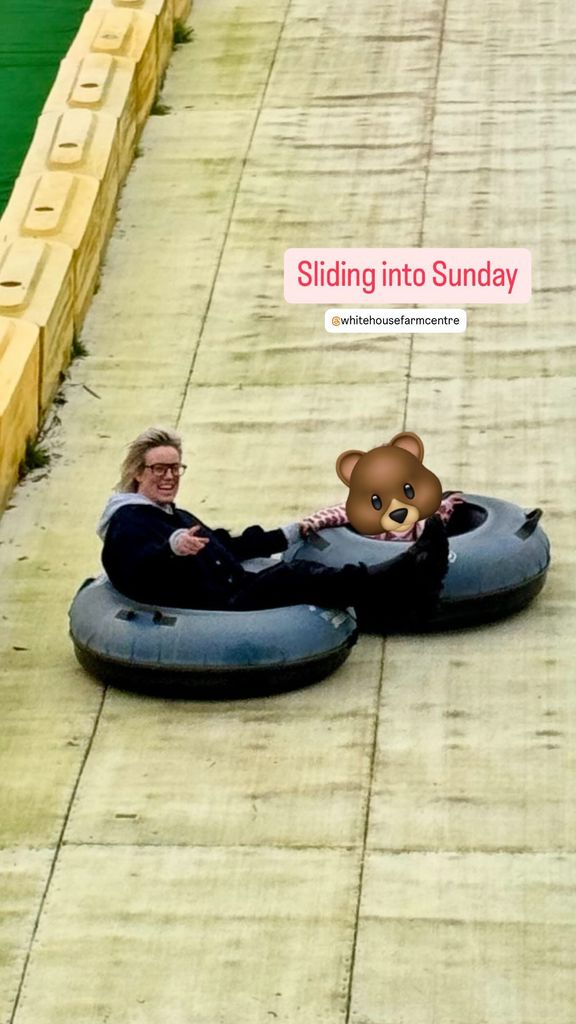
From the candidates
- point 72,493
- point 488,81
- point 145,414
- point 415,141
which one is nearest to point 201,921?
point 72,493

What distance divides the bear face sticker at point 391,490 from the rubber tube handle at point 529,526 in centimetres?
57

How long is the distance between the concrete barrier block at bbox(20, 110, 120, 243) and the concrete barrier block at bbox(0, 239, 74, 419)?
3.36ft

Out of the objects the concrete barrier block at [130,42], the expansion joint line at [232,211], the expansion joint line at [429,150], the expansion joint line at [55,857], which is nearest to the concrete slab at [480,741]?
the expansion joint line at [55,857]

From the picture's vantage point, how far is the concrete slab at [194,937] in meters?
6.55

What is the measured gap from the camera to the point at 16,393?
10.1 metres

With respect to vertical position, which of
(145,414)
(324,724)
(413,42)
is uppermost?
(324,724)

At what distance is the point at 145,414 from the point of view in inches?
424

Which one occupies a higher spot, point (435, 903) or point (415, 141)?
point (435, 903)

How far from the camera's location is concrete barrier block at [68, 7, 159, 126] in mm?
13984

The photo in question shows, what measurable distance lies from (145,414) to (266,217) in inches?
98.1

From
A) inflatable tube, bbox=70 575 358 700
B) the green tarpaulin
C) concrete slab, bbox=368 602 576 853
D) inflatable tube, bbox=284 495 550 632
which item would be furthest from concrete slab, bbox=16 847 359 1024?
the green tarpaulin

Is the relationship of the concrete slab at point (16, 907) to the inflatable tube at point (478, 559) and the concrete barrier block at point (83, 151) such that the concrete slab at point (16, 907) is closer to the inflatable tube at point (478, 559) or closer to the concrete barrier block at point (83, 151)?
the inflatable tube at point (478, 559)

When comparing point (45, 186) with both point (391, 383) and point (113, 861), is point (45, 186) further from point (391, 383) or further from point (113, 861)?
point (113, 861)

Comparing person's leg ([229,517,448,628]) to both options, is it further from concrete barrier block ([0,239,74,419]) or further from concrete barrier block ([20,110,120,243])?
concrete barrier block ([20,110,120,243])
